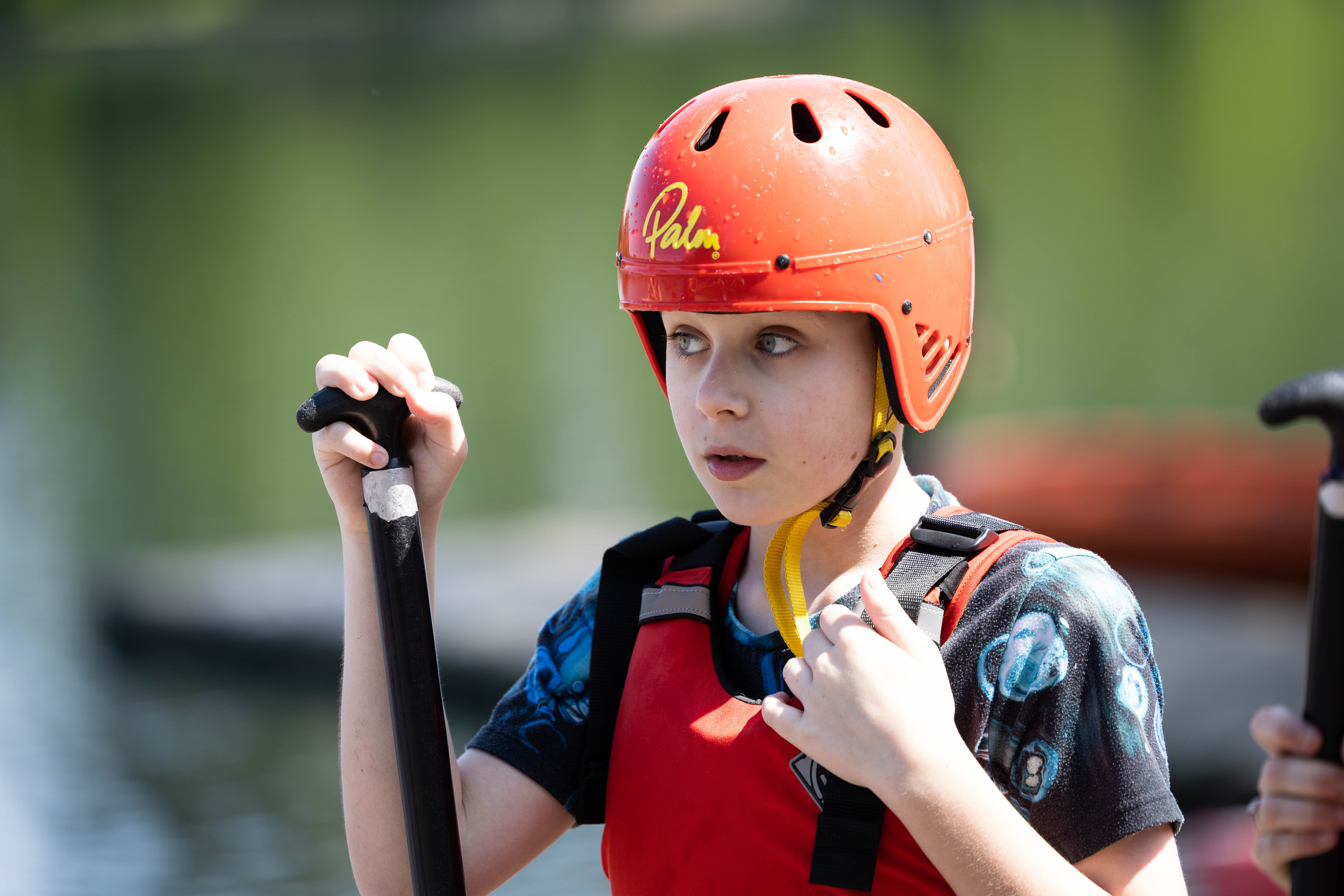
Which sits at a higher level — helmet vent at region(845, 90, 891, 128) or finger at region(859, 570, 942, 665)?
helmet vent at region(845, 90, 891, 128)

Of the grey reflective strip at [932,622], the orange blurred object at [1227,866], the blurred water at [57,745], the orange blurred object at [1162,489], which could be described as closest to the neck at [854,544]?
the grey reflective strip at [932,622]

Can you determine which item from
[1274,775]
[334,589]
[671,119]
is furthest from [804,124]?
[334,589]

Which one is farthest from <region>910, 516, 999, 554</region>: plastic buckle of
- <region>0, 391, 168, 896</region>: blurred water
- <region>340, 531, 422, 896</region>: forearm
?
<region>0, 391, 168, 896</region>: blurred water

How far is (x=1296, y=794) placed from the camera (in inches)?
72.5

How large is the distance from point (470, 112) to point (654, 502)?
2982cm

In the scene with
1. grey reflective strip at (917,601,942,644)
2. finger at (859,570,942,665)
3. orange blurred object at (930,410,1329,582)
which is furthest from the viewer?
orange blurred object at (930,410,1329,582)

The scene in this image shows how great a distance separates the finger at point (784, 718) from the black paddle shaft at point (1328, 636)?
656 millimetres

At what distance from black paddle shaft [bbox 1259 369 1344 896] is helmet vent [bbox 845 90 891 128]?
846 millimetres

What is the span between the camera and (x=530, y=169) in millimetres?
37812

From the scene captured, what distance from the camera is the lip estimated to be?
88.8 inches

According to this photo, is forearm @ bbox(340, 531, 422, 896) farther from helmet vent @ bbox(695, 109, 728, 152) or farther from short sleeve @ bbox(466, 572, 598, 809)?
helmet vent @ bbox(695, 109, 728, 152)

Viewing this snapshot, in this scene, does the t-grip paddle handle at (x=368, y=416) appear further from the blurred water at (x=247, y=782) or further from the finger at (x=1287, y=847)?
the blurred water at (x=247, y=782)

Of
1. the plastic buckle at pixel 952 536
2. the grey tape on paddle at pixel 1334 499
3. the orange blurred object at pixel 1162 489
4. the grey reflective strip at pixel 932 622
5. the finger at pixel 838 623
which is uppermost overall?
the grey tape on paddle at pixel 1334 499

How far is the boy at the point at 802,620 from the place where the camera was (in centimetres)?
198
